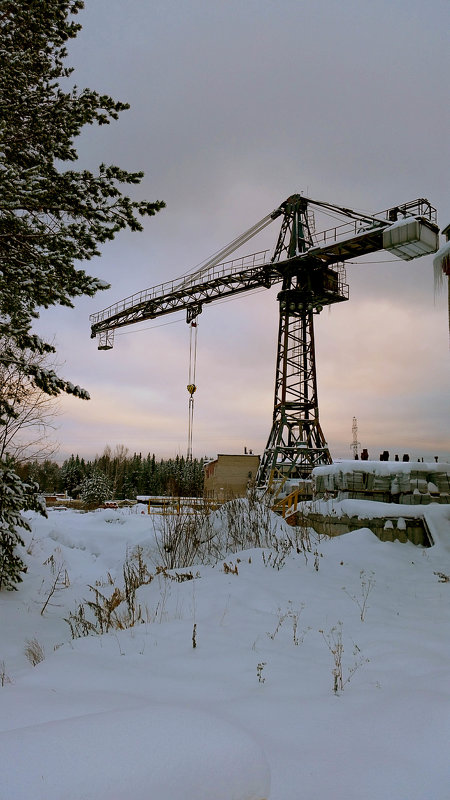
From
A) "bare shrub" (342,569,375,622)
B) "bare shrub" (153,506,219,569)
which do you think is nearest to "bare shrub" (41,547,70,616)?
"bare shrub" (153,506,219,569)

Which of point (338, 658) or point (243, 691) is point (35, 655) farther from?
point (338, 658)

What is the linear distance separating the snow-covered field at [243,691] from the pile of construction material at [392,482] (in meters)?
3.20

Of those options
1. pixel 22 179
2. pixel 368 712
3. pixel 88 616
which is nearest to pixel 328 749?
pixel 368 712

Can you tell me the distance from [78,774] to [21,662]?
3.90 meters

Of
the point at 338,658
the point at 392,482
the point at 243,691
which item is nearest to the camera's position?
the point at 243,691

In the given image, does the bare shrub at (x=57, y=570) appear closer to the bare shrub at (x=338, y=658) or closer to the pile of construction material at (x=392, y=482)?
the bare shrub at (x=338, y=658)

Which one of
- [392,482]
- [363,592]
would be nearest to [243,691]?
[363,592]

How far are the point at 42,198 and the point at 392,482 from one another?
955 cm

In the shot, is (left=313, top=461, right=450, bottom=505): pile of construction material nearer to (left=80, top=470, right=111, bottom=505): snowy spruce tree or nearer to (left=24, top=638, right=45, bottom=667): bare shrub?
(left=24, top=638, right=45, bottom=667): bare shrub

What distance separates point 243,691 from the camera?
11.8 feet

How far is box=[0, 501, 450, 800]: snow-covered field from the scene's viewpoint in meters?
2.20

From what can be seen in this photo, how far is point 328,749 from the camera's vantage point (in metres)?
2.68

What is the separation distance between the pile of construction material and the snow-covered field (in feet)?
10.5

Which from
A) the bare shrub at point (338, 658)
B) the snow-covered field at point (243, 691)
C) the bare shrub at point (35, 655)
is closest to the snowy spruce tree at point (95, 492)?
the snow-covered field at point (243, 691)
